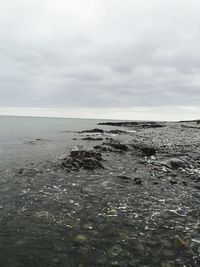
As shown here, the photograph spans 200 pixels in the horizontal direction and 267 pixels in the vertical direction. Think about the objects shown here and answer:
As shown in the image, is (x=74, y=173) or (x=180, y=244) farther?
(x=74, y=173)

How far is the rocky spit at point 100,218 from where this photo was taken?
827 centimetres

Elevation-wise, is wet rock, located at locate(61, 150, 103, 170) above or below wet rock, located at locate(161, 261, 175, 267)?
above

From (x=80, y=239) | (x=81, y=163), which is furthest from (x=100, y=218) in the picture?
(x=81, y=163)

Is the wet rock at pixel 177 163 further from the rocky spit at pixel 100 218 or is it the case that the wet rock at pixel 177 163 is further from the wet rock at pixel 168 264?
the wet rock at pixel 168 264

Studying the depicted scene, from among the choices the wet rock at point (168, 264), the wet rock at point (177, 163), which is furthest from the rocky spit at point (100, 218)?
the wet rock at point (177, 163)

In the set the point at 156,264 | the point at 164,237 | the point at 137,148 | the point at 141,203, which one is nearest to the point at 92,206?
the point at 141,203

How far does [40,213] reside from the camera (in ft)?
38.4

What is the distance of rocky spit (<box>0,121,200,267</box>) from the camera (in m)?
8.27

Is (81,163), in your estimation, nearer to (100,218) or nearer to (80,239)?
(100,218)

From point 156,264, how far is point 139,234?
1.94 m

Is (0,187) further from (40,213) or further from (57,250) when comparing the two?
(57,250)

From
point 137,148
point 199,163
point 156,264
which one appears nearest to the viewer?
point 156,264

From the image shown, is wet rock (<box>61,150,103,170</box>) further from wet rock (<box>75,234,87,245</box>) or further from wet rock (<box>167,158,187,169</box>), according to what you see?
wet rock (<box>75,234,87,245</box>)

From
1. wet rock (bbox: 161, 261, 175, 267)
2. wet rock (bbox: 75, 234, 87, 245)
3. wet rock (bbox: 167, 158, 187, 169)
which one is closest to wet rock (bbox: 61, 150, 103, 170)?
wet rock (bbox: 167, 158, 187, 169)
